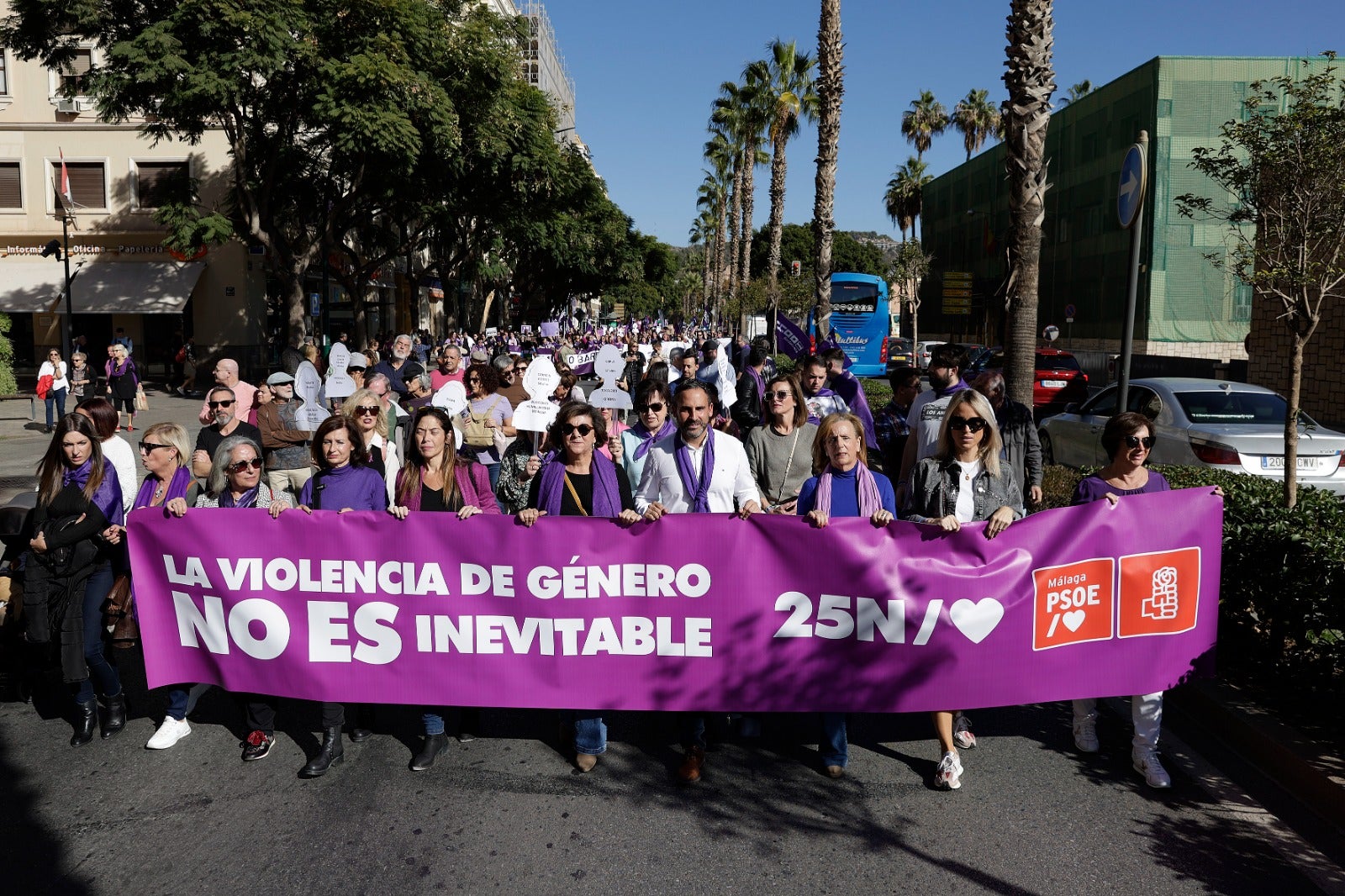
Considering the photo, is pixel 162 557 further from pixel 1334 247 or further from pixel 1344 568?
pixel 1334 247

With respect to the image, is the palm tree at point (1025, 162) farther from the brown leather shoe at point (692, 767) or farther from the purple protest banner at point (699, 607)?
the brown leather shoe at point (692, 767)

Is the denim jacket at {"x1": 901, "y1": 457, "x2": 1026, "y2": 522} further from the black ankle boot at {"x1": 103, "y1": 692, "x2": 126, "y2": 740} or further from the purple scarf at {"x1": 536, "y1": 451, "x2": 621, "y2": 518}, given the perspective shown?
the black ankle boot at {"x1": 103, "y1": 692, "x2": 126, "y2": 740}

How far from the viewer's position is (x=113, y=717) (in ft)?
18.9

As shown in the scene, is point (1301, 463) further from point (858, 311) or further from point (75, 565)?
point (858, 311)

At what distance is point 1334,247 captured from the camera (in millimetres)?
9180

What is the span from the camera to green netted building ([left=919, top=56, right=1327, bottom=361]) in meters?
40.4

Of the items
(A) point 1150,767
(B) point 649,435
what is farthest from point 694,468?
(A) point 1150,767

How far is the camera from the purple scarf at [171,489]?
573 centimetres

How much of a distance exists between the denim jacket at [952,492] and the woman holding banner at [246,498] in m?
3.09

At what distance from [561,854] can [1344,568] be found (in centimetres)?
392

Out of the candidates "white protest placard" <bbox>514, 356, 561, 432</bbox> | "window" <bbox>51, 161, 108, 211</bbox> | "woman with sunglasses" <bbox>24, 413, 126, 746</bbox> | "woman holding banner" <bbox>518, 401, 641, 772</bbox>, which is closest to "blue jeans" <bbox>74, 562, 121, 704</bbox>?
"woman with sunglasses" <bbox>24, 413, 126, 746</bbox>

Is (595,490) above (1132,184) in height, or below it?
below

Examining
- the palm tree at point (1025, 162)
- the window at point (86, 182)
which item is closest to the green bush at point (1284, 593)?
the palm tree at point (1025, 162)

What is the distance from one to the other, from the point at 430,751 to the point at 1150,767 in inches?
132
